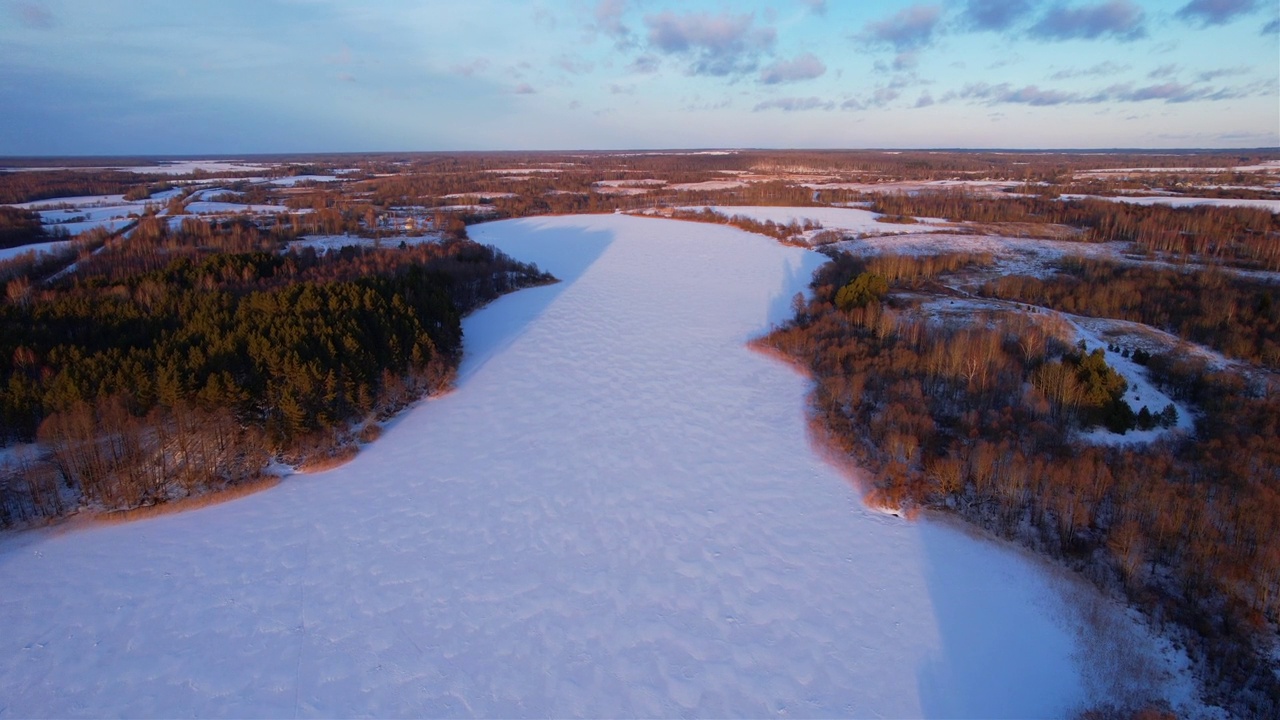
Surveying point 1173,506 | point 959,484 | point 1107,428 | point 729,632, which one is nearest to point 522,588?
point 729,632

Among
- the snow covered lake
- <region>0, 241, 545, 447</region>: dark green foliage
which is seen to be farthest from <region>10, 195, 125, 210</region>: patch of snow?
the snow covered lake

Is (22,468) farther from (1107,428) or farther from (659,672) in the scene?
(1107,428)

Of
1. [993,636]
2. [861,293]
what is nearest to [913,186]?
[861,293]

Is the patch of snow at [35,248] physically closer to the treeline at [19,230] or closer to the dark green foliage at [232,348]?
the treeline at [19,230]

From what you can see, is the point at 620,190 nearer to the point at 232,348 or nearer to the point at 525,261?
the point at 525,261

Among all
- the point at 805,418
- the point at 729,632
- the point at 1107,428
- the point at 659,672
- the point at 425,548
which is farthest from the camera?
the point at 805,418

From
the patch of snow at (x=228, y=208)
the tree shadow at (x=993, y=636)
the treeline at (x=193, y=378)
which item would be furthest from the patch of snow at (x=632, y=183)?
the tree shadow at (x=993, y=636)
